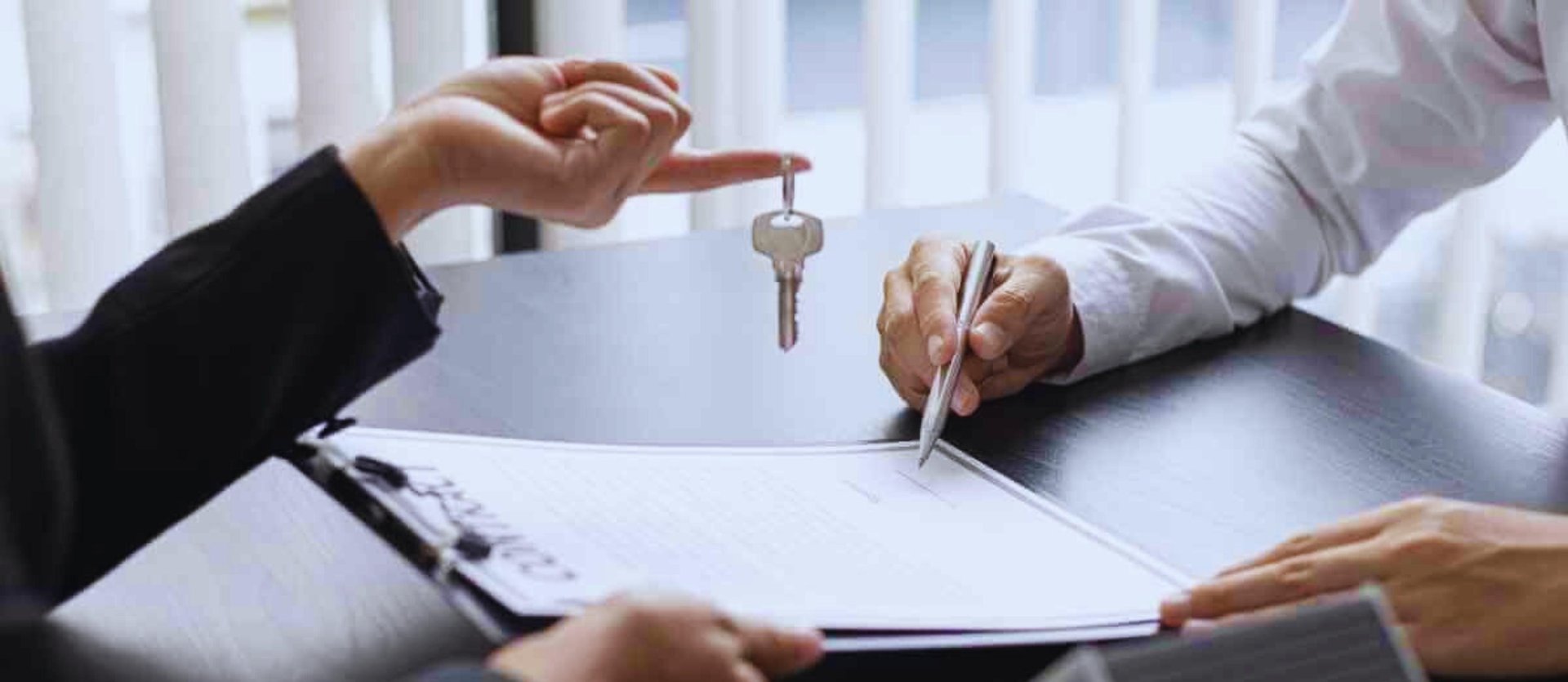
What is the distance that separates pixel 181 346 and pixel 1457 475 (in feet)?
2.15

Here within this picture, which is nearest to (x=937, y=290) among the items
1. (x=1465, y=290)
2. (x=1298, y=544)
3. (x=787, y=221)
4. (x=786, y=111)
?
(x=787, y=221)

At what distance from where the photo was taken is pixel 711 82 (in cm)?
222

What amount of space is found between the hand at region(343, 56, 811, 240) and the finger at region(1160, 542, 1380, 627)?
352 millimetres

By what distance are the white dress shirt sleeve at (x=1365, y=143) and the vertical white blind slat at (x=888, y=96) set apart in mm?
739

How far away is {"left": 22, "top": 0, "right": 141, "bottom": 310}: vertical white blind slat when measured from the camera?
6.26 ft

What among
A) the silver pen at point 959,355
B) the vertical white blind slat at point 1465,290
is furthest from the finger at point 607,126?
the vertical white blind slat at point 1465,290

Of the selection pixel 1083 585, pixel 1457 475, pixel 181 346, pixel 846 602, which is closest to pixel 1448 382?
pixel 1457 475

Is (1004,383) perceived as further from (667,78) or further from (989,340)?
(667,78)

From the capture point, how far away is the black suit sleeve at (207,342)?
986 mm

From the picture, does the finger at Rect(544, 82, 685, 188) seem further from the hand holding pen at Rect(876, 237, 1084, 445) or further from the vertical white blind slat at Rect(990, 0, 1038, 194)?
the vertical white blind slat at Rect(990, 0, 1038, 194)

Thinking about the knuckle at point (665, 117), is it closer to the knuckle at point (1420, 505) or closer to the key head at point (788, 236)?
the key head at point (788, 236)

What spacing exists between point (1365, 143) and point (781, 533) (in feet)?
2.34

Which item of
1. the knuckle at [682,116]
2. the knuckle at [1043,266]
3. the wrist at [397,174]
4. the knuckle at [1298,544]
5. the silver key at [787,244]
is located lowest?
the knuckle at [1298,544]

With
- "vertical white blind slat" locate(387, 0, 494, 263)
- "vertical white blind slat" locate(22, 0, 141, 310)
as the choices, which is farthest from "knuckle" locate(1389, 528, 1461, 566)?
"vertical white blind slat" locate(22, 0, 141, 310)
